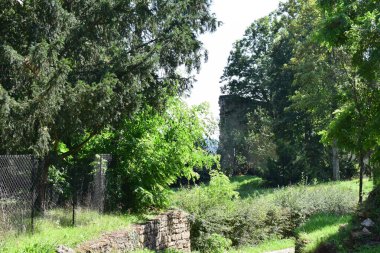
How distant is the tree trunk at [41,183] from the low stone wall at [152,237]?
6.08ft

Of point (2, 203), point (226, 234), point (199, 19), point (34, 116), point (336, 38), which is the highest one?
point (199, 19)

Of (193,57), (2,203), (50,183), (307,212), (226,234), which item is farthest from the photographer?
(307,212)

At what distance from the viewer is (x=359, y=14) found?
1122 cm

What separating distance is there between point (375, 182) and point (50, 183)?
28.5ft

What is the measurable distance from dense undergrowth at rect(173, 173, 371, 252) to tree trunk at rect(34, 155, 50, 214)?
20.2 feet

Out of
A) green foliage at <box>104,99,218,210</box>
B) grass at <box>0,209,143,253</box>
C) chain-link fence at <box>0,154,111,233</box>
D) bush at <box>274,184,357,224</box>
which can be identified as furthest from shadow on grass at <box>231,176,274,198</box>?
grass at <box>0,209,143,253</box>

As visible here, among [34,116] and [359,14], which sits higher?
[359,14]

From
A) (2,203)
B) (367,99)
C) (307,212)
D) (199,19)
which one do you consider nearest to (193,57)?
(199,19)

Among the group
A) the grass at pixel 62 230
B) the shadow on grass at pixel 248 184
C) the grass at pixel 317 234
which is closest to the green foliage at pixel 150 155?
the grass at pixel 62 230

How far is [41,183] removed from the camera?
1198 cm

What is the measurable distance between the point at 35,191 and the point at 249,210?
10038mm

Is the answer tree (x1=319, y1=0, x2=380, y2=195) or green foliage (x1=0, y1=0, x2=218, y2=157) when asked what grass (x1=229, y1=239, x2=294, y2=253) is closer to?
tree (x1=319, y1=0, x2=380, y2=195)

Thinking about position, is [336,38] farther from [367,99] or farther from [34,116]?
[34,116]

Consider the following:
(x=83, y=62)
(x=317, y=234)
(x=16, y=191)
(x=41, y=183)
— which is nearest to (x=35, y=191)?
(x=41, y=183)
